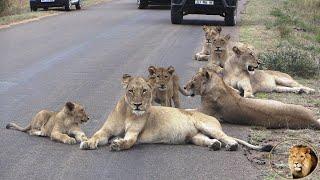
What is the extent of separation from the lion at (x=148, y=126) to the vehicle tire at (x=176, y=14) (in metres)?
16.0

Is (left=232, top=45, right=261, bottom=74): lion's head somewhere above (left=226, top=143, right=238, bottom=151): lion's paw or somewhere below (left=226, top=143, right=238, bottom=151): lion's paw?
above

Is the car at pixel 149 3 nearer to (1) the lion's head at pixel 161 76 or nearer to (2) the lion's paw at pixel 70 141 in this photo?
(1) the lion's head at pixel 161 76

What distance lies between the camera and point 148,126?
788cm

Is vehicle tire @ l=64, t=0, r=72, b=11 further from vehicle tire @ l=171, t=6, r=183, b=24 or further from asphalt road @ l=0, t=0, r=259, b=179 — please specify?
vehicle tire @ l=171, t=6, r=183, b=24

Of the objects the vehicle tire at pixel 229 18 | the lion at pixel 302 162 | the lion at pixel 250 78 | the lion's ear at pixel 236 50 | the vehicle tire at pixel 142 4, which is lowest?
the vehicle tire at pixel 142 4

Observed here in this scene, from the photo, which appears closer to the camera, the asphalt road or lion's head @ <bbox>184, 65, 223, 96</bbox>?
the asphalt road

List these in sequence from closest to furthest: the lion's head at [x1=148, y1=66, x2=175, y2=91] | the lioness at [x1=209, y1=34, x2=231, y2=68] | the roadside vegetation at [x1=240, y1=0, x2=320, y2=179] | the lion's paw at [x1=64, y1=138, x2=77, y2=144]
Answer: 1. the lion's paw at [x1=64, y1=138, x2=77, y2=144]
2. the roadside vegetation at [x1=240, y1=0, x2=320, y2=179]
3. the lion's head at [x1=148, y1=66, x2=175, y2=91]
4. the lioness at [x1=209, y1=34, x2=231, y2=68]

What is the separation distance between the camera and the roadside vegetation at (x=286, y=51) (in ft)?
27.3

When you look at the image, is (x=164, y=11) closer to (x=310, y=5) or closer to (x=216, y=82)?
(x=310, y=5)

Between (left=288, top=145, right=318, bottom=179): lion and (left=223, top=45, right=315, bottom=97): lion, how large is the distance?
5.72 m

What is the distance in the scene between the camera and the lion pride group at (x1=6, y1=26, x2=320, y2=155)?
7746 mm

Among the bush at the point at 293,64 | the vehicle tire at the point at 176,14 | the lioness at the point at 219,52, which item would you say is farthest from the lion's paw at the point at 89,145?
the vehicle tire at the point at 176,14

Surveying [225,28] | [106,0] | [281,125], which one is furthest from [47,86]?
[106,0]

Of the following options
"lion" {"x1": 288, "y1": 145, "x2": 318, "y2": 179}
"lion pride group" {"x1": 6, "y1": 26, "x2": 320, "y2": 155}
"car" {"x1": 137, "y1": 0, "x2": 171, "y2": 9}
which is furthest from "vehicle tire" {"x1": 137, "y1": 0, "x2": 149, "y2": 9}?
"lion" {"x1": 288, "y1": 145, "x2": 318, "y2": 179}
